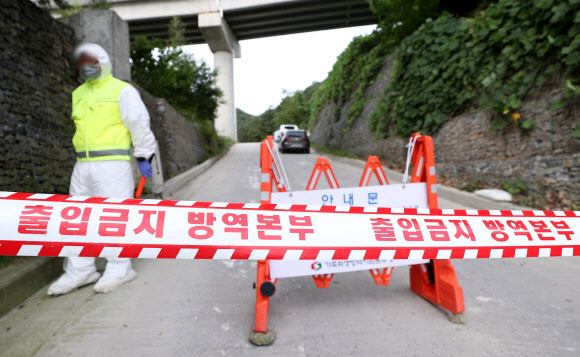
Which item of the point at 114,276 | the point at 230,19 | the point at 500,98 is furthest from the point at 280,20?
the point at 114,276

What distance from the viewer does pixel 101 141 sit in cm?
270

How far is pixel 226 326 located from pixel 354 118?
13549 mm

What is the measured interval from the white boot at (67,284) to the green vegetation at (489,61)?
6.63 m

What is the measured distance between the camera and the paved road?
186cm

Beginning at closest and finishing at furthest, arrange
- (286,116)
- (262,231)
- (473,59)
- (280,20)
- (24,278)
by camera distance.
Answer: (262,231) < (24,278) < (473,59) < (280,20) < (286,116)

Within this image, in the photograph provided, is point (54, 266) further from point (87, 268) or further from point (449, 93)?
point (449, 93)

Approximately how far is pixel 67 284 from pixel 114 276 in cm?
37

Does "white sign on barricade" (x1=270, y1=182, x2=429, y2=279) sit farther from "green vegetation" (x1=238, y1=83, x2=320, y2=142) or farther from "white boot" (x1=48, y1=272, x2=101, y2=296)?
"green vegetation" (x1=238, y1=83, x2=320, y2=142)

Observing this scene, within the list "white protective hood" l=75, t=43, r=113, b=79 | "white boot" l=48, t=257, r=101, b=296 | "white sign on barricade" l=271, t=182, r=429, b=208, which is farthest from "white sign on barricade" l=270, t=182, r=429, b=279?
"white protective hood" l=75, t=43, r=113, b=79

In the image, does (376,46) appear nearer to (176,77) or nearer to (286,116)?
(176,77)

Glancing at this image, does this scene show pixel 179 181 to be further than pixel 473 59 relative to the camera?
Yes

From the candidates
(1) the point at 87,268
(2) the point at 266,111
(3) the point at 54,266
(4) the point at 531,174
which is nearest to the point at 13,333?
(1) the point at 87,268

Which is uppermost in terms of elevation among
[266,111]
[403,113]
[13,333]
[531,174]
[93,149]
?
[266,111]

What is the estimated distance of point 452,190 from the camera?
6312mm
